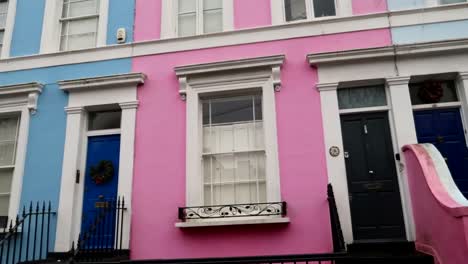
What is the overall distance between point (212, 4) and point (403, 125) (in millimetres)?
4115

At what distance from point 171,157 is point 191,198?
2.68ft

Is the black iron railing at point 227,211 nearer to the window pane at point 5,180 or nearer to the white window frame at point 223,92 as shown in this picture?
the white window frame at point 223,92

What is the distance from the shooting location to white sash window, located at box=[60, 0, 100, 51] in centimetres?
777

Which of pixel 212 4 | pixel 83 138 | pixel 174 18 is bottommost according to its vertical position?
pixel 83 138

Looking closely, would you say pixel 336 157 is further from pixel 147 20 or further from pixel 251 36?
pixel 147 20

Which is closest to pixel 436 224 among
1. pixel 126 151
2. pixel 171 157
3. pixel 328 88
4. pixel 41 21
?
pixel 328 88

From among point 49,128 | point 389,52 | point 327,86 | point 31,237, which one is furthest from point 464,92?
point 31,237

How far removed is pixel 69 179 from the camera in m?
6.82

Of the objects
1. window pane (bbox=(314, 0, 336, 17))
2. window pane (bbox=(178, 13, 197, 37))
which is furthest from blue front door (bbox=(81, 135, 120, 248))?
window pane (bbox=(314, 0, 336, 17))

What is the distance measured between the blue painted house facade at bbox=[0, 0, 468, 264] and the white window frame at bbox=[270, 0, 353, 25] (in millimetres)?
69

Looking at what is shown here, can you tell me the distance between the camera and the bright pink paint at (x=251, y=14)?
23.1ft

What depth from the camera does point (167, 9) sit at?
7.40 metres

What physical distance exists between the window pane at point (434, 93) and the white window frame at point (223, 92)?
229 centimetres

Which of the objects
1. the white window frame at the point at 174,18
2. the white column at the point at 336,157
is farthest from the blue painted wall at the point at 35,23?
the white column at the point at 336,157
